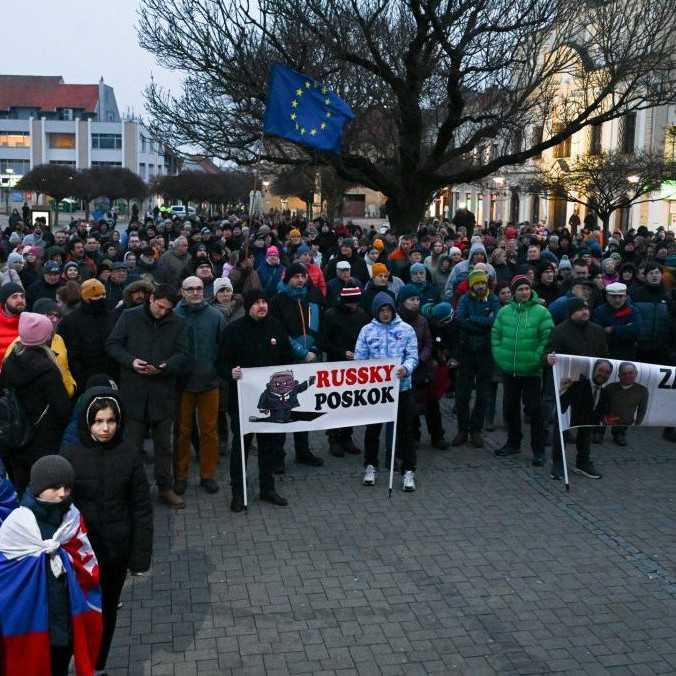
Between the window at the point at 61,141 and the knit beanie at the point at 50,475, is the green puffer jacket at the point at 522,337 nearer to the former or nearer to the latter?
the knit beanie at the point at 50,475

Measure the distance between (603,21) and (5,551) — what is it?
2025 centimetres

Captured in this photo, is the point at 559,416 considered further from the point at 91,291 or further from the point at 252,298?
the point at 91,291

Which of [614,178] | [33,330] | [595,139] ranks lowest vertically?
[33,330]

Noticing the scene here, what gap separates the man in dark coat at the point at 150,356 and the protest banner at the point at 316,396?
→ 0.60m

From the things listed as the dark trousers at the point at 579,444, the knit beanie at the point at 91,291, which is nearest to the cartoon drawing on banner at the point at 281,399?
the knit beanie at the point at 91,291

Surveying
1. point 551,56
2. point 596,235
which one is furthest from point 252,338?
point 551,56

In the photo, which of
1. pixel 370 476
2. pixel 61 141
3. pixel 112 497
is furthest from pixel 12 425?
pixel 61 141

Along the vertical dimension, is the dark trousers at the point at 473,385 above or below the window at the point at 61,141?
below

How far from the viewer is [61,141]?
372ft

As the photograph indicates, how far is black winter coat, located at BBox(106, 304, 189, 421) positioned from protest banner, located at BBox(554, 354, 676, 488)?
11.4 ft

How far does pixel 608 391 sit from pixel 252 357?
3.30m

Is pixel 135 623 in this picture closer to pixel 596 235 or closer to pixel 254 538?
pixel 254 538

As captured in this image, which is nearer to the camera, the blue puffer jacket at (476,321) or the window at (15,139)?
the blue puffer jacket at (476,321)

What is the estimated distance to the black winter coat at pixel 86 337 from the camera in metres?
8.45
